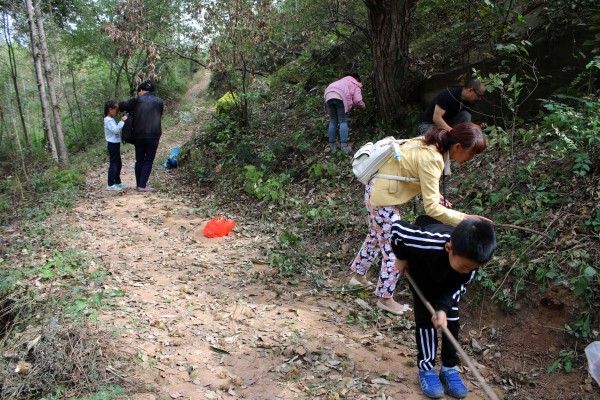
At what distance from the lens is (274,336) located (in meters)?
3.70

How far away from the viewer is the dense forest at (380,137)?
364 cm

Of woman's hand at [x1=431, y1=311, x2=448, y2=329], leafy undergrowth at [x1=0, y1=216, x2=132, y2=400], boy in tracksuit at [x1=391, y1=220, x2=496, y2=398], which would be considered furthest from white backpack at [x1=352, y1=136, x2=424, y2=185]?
leafy undergrowth at [x1=0, y1=216, x2=132, y2=400]

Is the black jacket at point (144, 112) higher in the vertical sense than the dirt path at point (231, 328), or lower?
higher

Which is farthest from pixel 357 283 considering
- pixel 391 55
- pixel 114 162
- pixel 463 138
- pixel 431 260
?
pixel 114 162

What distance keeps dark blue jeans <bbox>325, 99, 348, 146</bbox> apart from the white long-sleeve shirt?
370 centimetres

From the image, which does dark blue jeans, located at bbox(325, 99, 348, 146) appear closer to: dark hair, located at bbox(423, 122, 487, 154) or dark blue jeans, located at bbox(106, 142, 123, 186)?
dark blue jeans, located at bbox(106, 142, 123, 186)

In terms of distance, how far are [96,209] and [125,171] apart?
3966 millimetres

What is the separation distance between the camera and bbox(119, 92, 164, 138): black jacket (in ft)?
24.4

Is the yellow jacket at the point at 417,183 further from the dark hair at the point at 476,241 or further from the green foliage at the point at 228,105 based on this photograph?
the green foliage at the point at 228,105

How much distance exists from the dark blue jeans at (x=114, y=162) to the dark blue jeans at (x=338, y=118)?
3866mm

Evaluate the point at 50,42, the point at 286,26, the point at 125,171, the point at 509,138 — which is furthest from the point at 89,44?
the point at 509,138

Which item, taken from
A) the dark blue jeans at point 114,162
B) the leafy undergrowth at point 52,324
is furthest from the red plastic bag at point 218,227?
the dark blue jeans at point 114,162

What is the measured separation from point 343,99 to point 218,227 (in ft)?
9.88

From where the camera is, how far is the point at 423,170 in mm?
3115
